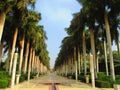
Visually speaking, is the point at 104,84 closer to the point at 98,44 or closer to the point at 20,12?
the point at 20,12

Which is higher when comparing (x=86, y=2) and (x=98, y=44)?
(x=86, y=2)

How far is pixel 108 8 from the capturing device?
28.0 metres

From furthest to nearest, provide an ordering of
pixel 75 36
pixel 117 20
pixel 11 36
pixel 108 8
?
1. pixel 75 36
2. pixel 11 36
3. pixel 117 20
4. pixel 108 8

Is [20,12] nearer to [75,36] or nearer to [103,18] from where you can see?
[103,18]

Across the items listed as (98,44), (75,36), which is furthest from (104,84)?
(98,44)

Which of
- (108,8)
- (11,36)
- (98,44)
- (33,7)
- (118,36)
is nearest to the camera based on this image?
(33,7)

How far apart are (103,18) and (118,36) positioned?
5835mm

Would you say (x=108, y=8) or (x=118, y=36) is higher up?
(x=108, y=8)

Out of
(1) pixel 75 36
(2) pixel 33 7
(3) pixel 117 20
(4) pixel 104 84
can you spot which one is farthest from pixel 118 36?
(2) pixel 33 7

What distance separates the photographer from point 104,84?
2356cm

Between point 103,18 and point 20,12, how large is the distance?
10.7 m

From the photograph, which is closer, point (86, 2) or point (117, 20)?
point (86, 2)

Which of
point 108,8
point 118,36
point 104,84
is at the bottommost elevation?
point 104,84

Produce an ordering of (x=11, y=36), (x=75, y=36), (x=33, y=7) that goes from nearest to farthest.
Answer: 1. (x=33, y=7)
2. (x=11, y=36)
3. (x=75, y=36)
